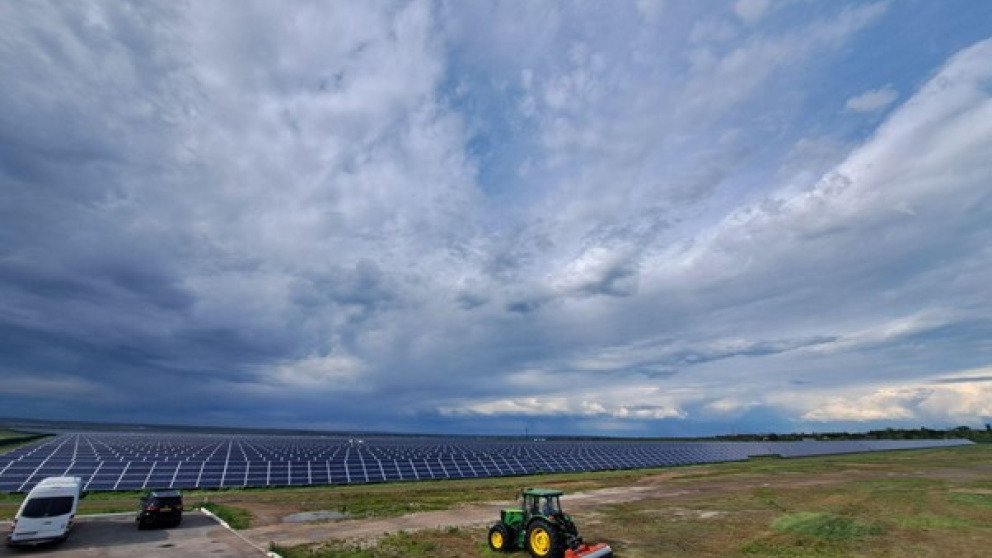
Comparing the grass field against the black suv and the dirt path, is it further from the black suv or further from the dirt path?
the black suv

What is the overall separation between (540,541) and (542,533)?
34 centimetres

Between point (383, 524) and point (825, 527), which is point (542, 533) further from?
point (825, 527)

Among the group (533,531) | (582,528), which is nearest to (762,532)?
(582,528)

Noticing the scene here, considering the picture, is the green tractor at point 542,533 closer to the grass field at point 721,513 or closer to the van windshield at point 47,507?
the grass field at point 721,513

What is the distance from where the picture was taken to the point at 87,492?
43.6 m

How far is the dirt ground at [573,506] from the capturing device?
2730cm

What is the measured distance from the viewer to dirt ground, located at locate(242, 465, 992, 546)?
89.6ft

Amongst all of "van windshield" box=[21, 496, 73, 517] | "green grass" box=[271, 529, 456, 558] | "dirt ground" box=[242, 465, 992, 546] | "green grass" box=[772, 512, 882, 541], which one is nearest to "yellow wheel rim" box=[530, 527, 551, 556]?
"green grass" box=[271, 529, 456, 558]

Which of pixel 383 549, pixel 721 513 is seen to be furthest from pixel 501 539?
pixel 721 513

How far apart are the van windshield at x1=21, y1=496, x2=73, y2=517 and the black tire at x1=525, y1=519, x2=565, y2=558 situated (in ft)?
72.2

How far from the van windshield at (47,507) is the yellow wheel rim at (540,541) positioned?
22183 millimetres

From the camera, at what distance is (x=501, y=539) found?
22125mm

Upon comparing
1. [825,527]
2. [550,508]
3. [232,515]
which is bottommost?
[232,515]

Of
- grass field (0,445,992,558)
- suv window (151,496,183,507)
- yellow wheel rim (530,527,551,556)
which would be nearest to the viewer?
yellow wheel rim (530,527,551,556)
